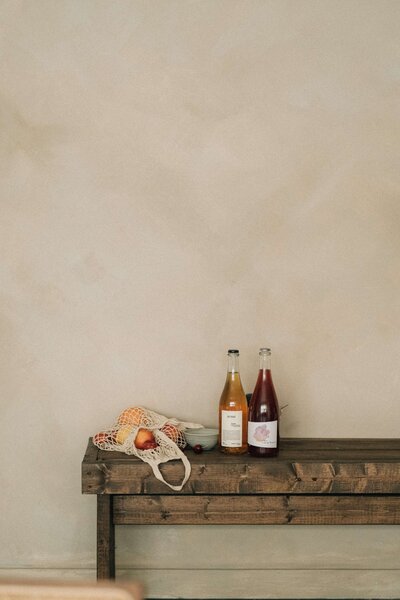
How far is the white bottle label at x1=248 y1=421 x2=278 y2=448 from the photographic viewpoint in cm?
184

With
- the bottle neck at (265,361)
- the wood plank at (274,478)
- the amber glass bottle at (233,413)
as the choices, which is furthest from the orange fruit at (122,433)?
the bottle neck at (265,361)

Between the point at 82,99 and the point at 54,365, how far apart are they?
82cm

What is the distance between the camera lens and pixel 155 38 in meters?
2.05

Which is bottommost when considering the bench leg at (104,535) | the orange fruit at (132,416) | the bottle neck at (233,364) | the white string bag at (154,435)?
the bench leg at (104,535)

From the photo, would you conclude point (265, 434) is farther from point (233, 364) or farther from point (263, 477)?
point (233, 364)

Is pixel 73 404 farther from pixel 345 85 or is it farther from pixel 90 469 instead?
pixel 345 85

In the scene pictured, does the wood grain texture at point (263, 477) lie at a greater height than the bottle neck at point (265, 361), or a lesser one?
lesser

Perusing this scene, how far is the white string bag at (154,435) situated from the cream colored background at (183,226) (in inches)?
3.9

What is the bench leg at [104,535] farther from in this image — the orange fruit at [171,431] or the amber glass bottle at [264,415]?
the amber glass bottle at [264,415]

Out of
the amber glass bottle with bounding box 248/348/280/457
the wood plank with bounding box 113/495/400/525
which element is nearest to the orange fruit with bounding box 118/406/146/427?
the wood plank with bounding box 113/495/400/525

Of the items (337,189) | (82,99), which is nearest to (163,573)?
(337,189)

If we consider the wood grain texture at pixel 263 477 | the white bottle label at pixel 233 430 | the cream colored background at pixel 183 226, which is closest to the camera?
the wood grain texture at pixel 263 477

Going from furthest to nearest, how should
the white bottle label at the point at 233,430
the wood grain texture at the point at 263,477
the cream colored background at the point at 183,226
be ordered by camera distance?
the cream colored background at the point at 183,226
the white bottle label at the point at 233,430
the wood grain texture at the point at 263,477

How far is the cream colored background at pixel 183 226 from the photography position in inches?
80.8
